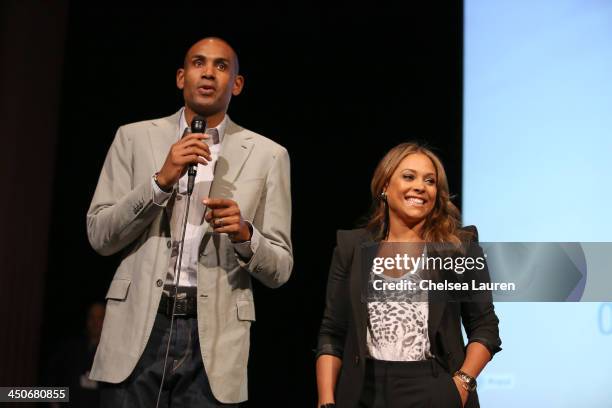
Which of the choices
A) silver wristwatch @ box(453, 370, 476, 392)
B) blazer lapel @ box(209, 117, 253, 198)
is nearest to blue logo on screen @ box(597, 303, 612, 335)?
silver wristwatch @ box(453, 370, 476, 392)

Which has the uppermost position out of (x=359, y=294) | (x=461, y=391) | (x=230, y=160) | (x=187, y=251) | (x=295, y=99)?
(x=295, y=99)

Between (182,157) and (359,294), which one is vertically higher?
(182,157)

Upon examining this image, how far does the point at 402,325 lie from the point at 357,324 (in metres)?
0.14

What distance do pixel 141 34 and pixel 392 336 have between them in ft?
9.73

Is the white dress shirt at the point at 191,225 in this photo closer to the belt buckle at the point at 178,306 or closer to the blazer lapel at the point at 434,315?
the belt buckle at the point at 178,306

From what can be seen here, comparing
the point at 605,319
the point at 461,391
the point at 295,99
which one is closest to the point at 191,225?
the point at 461,391

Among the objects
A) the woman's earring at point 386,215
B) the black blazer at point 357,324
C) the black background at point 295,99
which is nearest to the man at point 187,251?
the black blazer at point 357,324

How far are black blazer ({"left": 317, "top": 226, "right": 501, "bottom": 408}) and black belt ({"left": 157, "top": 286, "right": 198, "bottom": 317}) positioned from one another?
48 centimetres

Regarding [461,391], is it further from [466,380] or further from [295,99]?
[295,99]

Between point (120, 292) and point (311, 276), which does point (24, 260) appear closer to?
point (311, 276)

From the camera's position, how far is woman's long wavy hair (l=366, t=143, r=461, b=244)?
2564 millimetres

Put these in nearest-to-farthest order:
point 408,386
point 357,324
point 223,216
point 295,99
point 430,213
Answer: point 223,216 < point 408,386 < point 357,324 < point 430,213 < point 295,99

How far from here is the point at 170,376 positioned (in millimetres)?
2252

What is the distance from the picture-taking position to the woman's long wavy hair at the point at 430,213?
2.56 m
